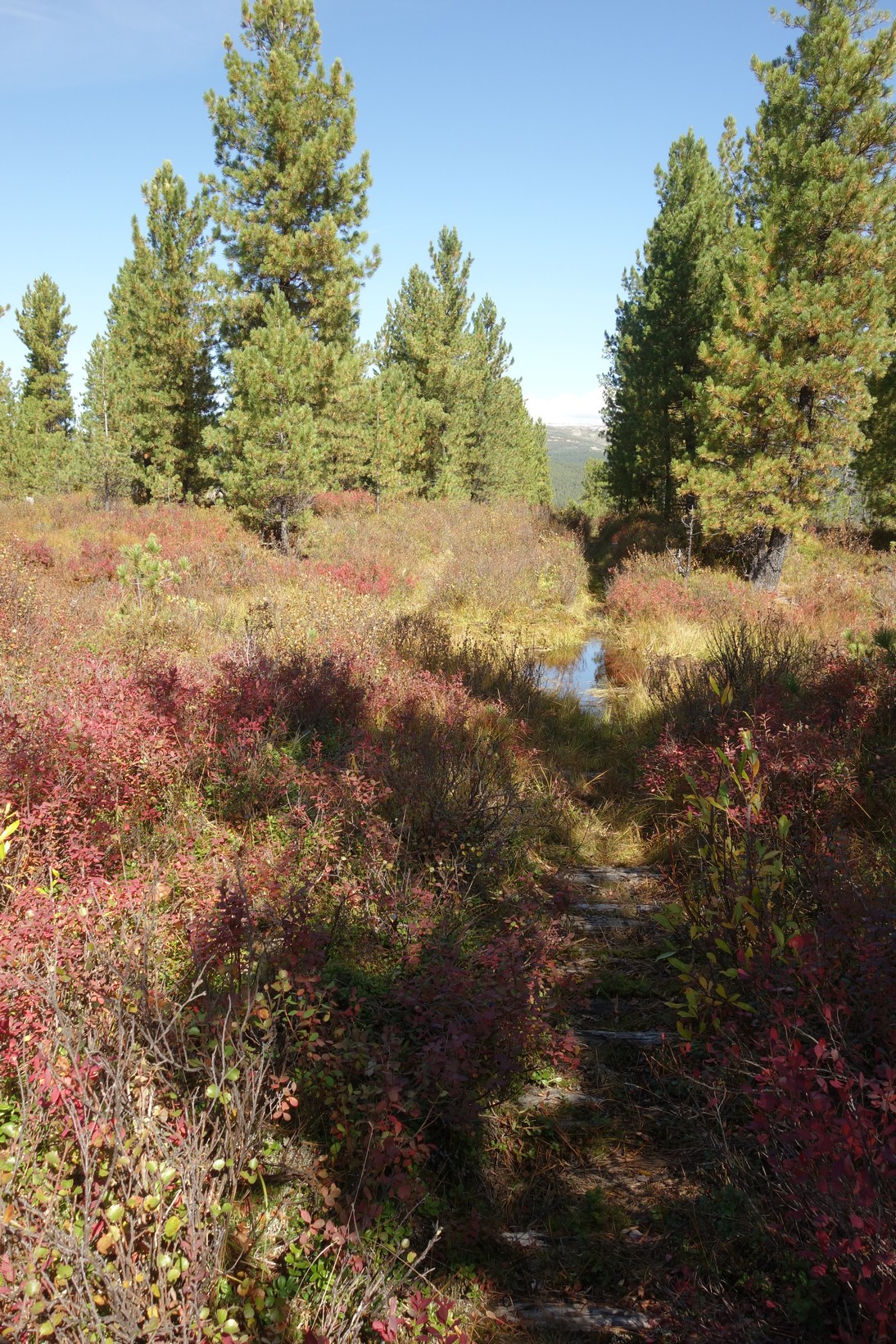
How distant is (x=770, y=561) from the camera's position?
14.0 m

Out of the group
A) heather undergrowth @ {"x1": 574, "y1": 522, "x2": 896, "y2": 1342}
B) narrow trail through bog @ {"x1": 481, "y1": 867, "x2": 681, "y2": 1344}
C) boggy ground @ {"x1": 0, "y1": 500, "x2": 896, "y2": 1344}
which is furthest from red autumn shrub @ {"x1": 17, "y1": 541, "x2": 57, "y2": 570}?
narrow trail through bog @ {"x1": 481, "y1": 867, "x2": 681, "y2": 1344}

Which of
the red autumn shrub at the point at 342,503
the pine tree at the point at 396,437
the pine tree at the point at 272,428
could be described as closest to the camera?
the pine tree at the point at 272,428

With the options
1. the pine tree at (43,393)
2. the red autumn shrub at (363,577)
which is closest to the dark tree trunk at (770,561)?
the red autumn shrub at (363,577)

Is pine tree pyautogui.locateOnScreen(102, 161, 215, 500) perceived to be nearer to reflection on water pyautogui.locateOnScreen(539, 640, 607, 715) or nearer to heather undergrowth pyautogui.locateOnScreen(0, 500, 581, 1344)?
reflection on water pyautogui.locateOnScreen(539, 640, 607, 715)

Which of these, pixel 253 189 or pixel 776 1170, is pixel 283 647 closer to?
pixel 776 1170

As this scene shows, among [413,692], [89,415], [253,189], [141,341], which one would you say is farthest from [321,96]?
[413,692]

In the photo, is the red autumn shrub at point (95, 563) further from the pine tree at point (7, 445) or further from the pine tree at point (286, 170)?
the pine tree at point (7, 445)

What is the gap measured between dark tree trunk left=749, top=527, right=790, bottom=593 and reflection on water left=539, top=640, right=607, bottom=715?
13.5 ft

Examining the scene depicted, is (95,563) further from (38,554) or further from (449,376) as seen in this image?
(449,376)

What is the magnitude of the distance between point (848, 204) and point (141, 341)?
15.8 meters

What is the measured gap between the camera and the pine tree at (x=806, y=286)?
11.6 meters

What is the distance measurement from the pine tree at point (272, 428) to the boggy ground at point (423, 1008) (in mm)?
7326

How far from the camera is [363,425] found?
20797 mm

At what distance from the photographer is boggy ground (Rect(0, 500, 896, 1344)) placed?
1865 millimetres
